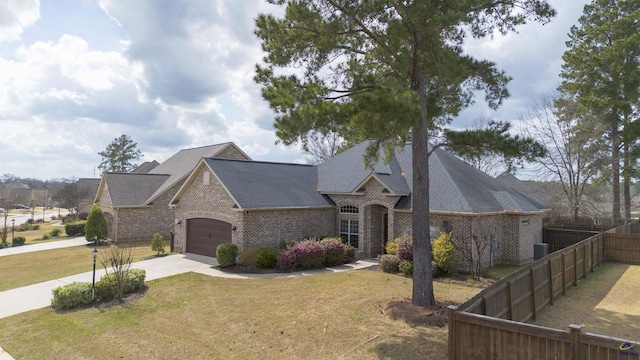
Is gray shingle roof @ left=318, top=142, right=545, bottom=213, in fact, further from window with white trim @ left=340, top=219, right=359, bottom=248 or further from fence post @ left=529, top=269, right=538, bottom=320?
fence post @ left=529, top=269, right=538, bottom=320

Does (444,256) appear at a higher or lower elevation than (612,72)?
lower

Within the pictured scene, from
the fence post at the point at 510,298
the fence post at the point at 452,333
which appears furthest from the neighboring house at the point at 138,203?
the fence post at the point at 452,333

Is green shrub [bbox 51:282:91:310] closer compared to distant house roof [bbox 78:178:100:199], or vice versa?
green shrub [bbox 51:282:91:310]

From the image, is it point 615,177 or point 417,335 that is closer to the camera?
point 417,335

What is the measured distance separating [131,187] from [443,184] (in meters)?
24.3

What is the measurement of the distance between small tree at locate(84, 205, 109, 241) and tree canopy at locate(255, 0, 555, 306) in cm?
2210

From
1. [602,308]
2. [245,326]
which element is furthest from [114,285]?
[602,308]

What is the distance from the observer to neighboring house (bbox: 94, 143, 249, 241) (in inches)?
1110

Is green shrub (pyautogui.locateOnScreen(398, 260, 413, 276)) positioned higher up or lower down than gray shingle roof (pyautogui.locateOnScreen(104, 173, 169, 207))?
lower down

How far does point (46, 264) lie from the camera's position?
64.9ft

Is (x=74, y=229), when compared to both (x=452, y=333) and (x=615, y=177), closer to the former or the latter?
(x=452, y=333)

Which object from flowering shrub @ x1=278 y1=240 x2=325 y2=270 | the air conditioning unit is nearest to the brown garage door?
flowering shrub @ x1=278 y1=240 x2=325 y2=270

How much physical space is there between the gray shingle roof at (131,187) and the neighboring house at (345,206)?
817 cm

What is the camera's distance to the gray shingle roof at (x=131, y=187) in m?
28.5
